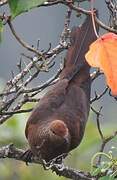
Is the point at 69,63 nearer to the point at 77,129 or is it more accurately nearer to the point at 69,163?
the point at 77,129

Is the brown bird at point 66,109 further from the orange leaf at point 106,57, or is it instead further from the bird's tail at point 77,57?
the orange leaf at point 106,57

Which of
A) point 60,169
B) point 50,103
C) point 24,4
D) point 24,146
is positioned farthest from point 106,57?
point 24,146

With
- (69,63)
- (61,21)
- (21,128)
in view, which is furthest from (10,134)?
(61,21)

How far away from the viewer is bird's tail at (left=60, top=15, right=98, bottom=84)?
243 centimetres

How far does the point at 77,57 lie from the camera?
2.51 meters

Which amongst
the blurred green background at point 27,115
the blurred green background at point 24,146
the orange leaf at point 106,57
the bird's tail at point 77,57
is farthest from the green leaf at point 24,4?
the blurred green background at point 24,146

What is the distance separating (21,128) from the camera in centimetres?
333

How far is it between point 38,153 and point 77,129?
186 mm

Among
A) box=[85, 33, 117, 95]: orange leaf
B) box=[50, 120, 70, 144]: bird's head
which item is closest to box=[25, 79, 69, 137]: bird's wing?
box=[50, 120, 70, 144]: bird's head

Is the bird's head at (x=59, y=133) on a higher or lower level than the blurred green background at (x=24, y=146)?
higher

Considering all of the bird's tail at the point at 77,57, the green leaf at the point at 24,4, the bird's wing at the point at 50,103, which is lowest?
the bird's wing at the point at 50,103

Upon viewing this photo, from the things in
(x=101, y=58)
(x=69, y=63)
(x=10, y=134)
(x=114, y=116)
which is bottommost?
(x=114, y=116)

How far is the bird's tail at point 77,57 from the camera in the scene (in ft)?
7.99

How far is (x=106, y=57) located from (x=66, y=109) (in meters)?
1.26
